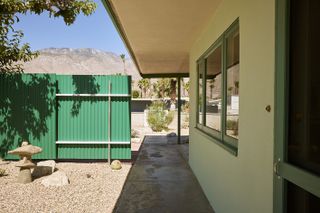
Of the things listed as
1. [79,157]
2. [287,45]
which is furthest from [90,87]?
[287,45]

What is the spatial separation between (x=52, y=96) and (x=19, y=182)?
2.47m

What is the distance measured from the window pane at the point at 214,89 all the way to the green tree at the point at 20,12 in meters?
3.50

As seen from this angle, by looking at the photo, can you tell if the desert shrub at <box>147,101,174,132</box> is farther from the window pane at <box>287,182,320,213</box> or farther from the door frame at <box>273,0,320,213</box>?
the window pane at <box>287,182,320,213</box>

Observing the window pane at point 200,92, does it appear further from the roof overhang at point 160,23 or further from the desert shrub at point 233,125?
the desert shrub at point 233,125

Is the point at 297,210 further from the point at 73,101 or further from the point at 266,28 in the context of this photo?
the point at 73,101

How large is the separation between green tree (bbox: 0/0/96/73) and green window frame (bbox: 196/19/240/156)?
3217mm

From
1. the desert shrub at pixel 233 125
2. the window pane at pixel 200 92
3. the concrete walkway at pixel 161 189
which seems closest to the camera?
the desert shrub at pixel 233 125

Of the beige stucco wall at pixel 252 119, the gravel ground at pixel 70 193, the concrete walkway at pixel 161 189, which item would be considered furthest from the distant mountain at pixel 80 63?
the beige stucco wall at pixel 252 119

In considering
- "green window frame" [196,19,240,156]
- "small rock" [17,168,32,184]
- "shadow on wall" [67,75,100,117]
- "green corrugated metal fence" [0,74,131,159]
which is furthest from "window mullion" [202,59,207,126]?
"small rock" [17,168,32,184]

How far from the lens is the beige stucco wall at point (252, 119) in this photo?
2.30 m

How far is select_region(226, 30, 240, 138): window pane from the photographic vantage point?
3438 mm

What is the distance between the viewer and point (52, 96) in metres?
7.79

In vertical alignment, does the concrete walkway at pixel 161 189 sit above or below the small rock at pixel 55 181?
below

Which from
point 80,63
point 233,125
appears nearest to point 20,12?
point 233,125
